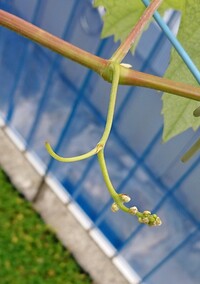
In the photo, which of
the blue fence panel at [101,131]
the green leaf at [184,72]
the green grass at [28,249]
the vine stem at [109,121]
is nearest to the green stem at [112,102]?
the vine stem at [109,121]

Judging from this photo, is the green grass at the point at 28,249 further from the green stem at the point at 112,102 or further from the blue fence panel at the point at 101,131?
the green stem at the point at 112,102

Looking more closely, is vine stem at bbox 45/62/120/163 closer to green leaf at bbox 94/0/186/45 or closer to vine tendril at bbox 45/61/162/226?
vine tendril at bbox 45/61/162/226

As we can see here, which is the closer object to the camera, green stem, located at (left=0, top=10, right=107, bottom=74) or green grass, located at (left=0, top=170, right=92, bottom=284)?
green stem, located at (left=0, top=10, right=107, bottom=74)

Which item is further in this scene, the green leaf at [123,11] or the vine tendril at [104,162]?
the green leaf at [123,11]

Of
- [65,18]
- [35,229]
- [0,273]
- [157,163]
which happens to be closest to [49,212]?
[35,229]

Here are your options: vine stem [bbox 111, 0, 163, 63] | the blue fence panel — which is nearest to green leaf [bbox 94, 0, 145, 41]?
vine stem [bbox 111, 0, 163, 63]

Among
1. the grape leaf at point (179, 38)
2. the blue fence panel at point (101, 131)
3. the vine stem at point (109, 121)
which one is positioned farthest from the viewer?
the blue fence panel at point (101, 131)

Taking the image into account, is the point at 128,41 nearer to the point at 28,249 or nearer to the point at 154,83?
the point at 154,83
